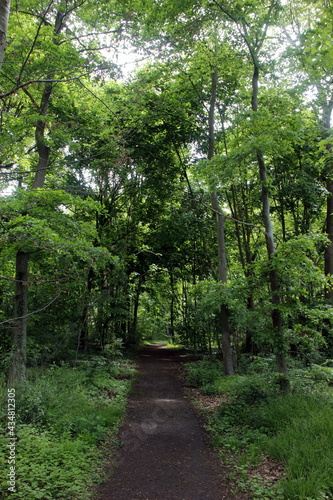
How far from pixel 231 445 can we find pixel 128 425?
7.11 ft

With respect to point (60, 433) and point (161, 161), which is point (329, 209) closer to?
point (161, 161)

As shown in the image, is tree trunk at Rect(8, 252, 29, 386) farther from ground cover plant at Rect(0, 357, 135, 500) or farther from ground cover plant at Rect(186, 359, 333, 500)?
ground cover plant at Rect(186, 359, 333, 500)

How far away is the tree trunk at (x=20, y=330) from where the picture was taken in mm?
6593

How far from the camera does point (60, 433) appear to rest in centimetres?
484

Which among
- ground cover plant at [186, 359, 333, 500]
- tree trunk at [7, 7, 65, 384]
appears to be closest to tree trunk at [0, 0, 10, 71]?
tree trunk at [7, 7, 65, 384]

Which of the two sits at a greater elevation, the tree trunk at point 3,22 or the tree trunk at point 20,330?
the tree trunk at point 3,22

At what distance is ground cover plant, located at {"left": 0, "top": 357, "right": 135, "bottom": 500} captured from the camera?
3.55 m

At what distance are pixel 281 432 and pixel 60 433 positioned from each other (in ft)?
11.5

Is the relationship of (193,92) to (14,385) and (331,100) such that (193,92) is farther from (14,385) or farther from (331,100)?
(14,385)

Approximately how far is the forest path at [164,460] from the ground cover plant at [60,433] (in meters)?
0.34

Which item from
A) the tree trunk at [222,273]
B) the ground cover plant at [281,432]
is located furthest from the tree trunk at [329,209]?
the ground cover plant at [281,432]

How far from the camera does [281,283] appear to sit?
6.43m

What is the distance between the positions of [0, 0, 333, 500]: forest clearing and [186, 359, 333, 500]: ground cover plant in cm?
3

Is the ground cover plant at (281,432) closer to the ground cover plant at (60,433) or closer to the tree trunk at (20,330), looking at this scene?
the ground cover plant at (60,433)
